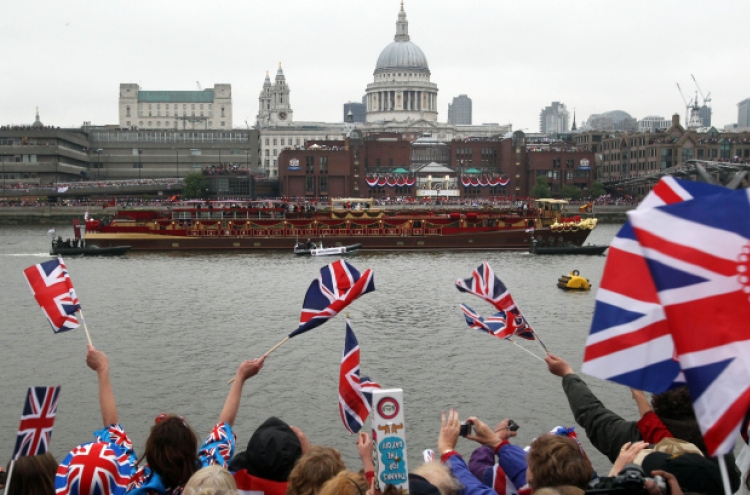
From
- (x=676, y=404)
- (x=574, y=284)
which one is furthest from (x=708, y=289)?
(x=574, y=284)

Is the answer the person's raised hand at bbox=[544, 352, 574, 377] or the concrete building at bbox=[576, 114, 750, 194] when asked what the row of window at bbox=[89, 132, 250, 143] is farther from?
the person's raised hand at bbox=[544, 352, 574, 377]

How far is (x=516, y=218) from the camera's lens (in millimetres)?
73875

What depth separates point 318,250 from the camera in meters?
63.9

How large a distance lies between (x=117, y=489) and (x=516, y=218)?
68443 mm

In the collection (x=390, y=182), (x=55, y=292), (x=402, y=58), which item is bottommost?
(x=55, y=292)

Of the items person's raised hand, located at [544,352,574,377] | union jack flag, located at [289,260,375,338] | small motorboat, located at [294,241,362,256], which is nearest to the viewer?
person's raised hand, located at [544,352,574,377]

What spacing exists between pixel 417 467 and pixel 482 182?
123 metres

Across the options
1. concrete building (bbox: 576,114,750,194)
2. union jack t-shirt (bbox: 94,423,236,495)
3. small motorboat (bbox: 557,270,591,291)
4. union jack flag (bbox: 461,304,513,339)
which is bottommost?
small motorboat (bbox: 557,270,591,291)

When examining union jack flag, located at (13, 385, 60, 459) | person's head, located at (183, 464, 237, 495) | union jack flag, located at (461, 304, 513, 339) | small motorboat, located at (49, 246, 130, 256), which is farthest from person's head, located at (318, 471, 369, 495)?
small motorboat, located at (49, 246, 130, 256)

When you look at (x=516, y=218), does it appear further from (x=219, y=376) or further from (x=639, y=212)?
(x=639, y=212)

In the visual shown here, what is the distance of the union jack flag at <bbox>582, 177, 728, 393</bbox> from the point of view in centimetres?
563

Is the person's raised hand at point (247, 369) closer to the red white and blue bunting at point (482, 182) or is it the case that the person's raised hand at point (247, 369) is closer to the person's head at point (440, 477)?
the person's head at point (440, 477)

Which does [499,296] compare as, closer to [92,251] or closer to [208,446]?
[208,446]

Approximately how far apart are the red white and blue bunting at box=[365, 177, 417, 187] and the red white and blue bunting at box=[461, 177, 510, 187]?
23.8 feet
